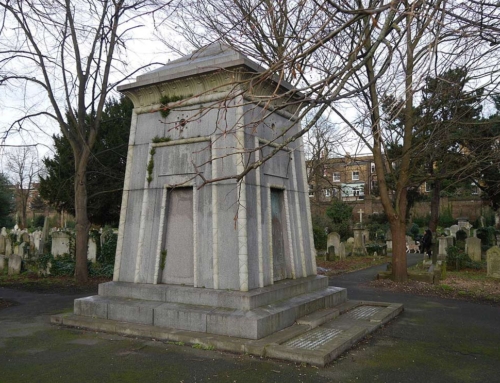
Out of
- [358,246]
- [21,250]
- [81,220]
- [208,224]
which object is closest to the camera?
[208,224]

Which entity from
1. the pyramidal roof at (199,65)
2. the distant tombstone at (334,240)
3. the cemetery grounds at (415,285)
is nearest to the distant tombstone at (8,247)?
the cemetery grounds at (415,285)

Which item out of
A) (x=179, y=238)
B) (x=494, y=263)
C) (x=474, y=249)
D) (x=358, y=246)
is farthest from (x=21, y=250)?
(x=474, y=249)

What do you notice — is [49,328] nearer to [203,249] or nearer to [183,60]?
[203,249]

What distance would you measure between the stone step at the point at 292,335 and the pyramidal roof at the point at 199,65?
388 centimetres

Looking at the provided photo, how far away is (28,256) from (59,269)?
4.87 meters

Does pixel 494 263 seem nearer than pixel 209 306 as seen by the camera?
No

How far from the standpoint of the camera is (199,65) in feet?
22.8

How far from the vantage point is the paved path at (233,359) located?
4523mm

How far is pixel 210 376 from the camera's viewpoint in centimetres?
450

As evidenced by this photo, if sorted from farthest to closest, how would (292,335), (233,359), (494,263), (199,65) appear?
(494,263) → (199,65) → (292,335) → (233,359)

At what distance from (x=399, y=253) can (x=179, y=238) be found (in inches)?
305

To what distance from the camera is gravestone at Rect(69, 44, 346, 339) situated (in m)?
6.07

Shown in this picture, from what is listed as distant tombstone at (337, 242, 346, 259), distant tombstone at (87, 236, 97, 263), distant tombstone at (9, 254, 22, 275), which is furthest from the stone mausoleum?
distant tombstone at (337, 242, 346, 259)

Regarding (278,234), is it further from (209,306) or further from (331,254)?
(331,254)
